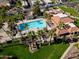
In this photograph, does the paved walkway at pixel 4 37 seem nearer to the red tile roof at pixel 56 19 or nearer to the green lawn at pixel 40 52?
the green lawn at pixel 40 52

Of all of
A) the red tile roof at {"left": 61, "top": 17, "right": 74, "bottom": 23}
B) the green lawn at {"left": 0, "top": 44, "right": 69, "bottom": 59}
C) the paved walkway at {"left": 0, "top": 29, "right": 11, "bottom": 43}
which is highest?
the red tile roof at {"left": 61, "top": 17, "right": 74, "bottom": 23}

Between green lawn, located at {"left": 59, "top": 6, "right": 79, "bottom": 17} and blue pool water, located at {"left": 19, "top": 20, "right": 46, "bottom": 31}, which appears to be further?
green lawn, located at {"left": 59, "top": 6, "right": 79, "bottom": 17}

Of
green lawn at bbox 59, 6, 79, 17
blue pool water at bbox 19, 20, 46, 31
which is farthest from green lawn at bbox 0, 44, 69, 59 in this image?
green lawn at bbox 59, 6, 79, 17

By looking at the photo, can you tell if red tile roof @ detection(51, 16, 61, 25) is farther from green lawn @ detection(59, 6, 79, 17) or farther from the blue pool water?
green lawn @ detection(59, 6, 79, 17)

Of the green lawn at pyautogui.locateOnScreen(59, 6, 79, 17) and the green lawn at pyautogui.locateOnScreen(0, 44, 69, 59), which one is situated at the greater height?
the green lawn at pyautogui.locateOnScreen(59, 6, 79, 17)

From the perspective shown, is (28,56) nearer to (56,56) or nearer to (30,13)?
(56,56)

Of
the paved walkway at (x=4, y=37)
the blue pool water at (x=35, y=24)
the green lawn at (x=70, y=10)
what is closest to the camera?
the paved walkway at (x=4, y=37)

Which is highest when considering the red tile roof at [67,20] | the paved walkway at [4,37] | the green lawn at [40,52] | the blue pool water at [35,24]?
the red tile roof at [67,20]

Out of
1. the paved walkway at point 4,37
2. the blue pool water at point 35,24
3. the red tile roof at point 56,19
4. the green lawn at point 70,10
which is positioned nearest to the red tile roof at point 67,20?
the red tile roof at point 56,19

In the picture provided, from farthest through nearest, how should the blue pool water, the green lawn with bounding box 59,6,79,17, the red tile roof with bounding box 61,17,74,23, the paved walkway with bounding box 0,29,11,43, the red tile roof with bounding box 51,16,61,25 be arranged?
the green lawn with bounding box 59,6,79,17
the red tile roof with bounding box 51,16,61,25
the red tile roof with bounding box 61,17,74,23
the blue pool water
the paved walkway with bounding box 0,29,11,43
